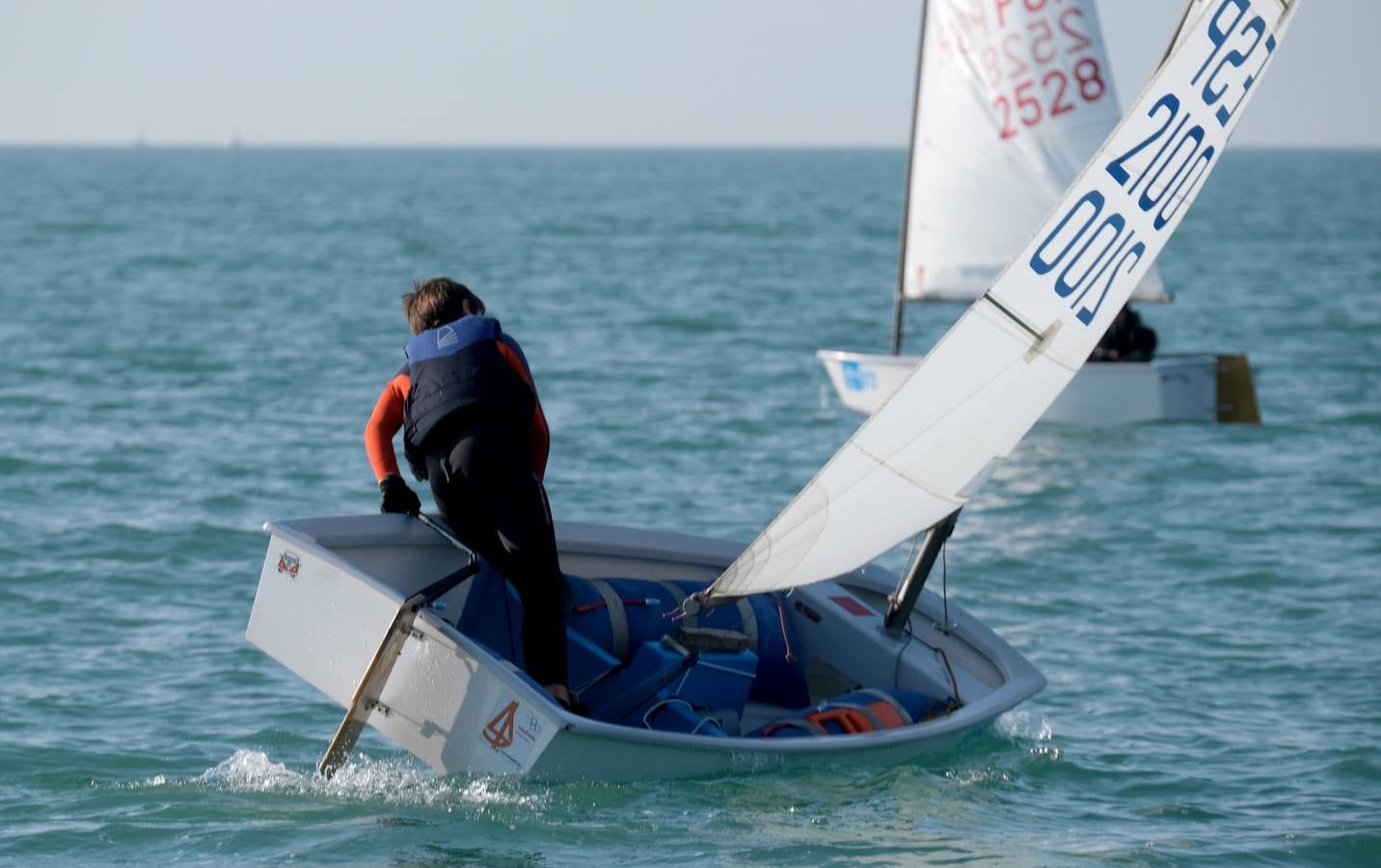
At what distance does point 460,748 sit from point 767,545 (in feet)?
3.65

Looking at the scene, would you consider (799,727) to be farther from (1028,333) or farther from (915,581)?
(1028,333)

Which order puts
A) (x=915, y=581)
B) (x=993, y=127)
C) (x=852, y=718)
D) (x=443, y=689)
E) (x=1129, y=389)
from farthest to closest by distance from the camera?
(x=993, y=127) → (x=1129, y=389) → (x=915, y=581) → (x=852, y=718) → (x=443, y=689)

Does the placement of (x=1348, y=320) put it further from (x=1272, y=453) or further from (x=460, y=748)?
(x=460, y=748)

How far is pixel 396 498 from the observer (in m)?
5.64

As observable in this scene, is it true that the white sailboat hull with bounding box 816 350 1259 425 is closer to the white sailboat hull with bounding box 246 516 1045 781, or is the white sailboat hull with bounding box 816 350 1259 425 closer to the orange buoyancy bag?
the orange buoyancy bag

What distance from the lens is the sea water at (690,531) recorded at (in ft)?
17.8

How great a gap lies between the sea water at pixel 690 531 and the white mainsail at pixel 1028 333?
2.53 ft

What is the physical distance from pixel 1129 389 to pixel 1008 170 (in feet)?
6.62

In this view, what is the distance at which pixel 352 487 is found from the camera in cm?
1152

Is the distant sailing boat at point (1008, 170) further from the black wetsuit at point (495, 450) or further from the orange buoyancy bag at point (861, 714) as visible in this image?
the black wetsuit at point (495, 450)

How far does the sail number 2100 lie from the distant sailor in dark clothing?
798 cm

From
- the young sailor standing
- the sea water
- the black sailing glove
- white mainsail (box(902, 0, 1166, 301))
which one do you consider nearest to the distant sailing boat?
white mainsail (box(902, 0, 1166, 301))

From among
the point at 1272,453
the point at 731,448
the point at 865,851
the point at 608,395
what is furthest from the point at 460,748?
the point at 608,395

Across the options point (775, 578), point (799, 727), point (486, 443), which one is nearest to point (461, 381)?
point (486, 443)
